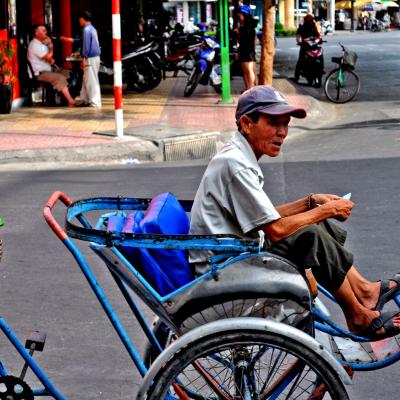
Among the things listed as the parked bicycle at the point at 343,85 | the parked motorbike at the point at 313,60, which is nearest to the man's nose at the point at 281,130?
the parked bicycle at the point at 343,85

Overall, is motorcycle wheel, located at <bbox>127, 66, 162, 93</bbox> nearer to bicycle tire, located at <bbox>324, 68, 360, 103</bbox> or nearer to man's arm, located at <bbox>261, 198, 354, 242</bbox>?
bicycle tire, located at <bbox>324, 68, 360, 103</bbox>

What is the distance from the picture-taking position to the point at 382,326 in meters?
4.21

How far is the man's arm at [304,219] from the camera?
154 inches

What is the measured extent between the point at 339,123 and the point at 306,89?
19.3ft

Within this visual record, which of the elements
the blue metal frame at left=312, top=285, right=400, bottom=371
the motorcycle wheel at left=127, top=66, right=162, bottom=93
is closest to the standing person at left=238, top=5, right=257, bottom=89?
the motorcycle wheel at left=127, top=66, right=162, bottom=93

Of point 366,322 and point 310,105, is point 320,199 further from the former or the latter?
point 310,105

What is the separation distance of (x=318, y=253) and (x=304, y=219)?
159mm

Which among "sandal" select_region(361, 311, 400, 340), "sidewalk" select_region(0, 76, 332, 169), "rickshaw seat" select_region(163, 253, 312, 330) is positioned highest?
"rickshaw seat" select_region(163, 253, 312, 330)

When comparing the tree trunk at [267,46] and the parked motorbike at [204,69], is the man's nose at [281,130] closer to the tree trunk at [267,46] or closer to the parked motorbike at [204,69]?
the tree trunk at [267,46]

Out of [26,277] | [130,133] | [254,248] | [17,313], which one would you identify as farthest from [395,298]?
[130,133]

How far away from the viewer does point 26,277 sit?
22.2 feet

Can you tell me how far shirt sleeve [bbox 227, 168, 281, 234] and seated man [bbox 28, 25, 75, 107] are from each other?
14.3 metres

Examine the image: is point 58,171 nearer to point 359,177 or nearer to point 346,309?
point 359,177

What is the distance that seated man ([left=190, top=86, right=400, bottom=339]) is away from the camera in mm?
3881
